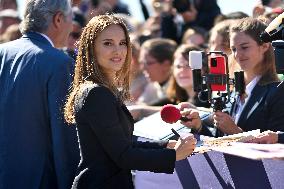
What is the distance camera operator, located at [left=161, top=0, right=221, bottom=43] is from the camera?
32.3 ft

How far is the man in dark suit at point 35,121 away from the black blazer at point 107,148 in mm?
684

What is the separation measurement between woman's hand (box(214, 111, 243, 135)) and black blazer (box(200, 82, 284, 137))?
0.17 m

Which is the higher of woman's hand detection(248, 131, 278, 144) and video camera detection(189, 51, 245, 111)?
video camera detection(189, 51, 245, 111)

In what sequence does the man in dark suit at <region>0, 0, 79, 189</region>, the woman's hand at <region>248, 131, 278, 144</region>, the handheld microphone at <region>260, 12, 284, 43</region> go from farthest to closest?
the man in dark suit at <region>0, 0, 79, 189</region> < the handheld microphone at <region>260, 12, 284, 43</region> < the woman's hand at <region>248, 131, 278, 144</region>

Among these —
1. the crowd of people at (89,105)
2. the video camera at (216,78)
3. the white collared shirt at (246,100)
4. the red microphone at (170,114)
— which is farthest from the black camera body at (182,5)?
the red microphone at (170,114)

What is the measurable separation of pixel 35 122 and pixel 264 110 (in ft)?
4.82

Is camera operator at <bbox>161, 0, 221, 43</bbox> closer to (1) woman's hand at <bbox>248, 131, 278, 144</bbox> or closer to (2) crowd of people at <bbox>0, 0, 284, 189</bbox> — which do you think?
(2) crowd of people at <bbox>0, 0, 284, 189</bbox>

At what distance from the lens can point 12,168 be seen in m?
5.23

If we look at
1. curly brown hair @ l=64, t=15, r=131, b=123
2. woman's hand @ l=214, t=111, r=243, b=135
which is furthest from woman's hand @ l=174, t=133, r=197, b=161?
woman's hand @ l=214, t=111, r=243, b=135

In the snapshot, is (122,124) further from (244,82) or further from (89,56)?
(244,82)

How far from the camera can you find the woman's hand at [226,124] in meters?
5.21

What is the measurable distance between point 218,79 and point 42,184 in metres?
1.30

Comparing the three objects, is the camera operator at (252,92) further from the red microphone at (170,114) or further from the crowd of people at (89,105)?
the red microphone at (170,114)

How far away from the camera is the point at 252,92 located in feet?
18.0
